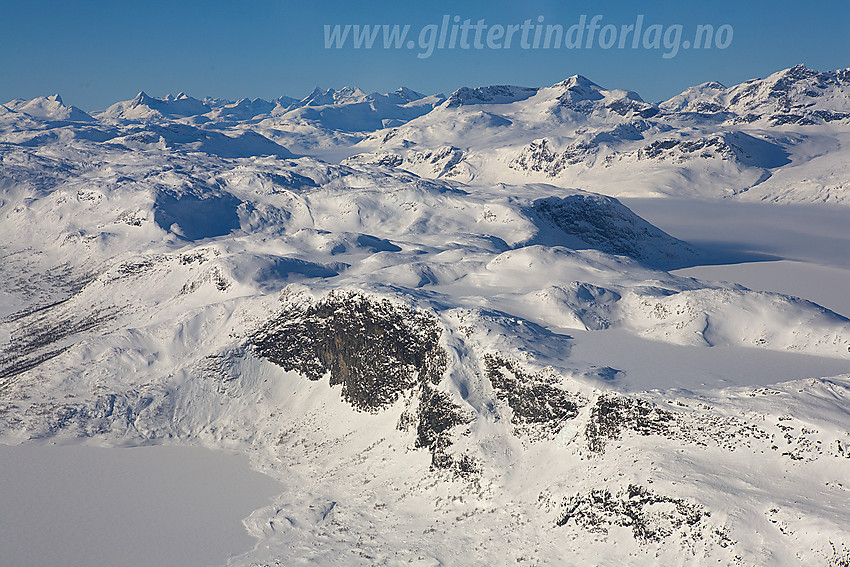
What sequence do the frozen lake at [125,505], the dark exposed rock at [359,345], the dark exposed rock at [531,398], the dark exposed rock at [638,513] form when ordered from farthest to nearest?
1. the dark exposed rock at [359,345]
2. the dark exposed rock at [531,398]
3. the frozen lake at [125,505]
4. the dark exposed rock at [638,513]

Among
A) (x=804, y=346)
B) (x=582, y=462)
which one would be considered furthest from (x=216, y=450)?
(x=804, y=346)

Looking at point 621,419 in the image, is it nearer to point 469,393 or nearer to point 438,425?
point 469,393

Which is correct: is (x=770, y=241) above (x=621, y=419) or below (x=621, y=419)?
above

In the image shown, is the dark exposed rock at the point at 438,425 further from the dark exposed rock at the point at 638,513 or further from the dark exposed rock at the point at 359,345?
the dark exposed rock at the point at 638,513

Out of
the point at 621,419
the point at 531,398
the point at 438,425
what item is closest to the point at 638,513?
the point at 621,419

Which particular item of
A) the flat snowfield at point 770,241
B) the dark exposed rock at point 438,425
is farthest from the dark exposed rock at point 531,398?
the flat snowfield at point 770,241

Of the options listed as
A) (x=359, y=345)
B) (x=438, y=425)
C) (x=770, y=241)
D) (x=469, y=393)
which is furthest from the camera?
(x=770, y=241)

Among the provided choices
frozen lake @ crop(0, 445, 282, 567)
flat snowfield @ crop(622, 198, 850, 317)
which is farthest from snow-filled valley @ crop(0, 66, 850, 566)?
frozen lake @ crop(0, 445, 282, 567)
